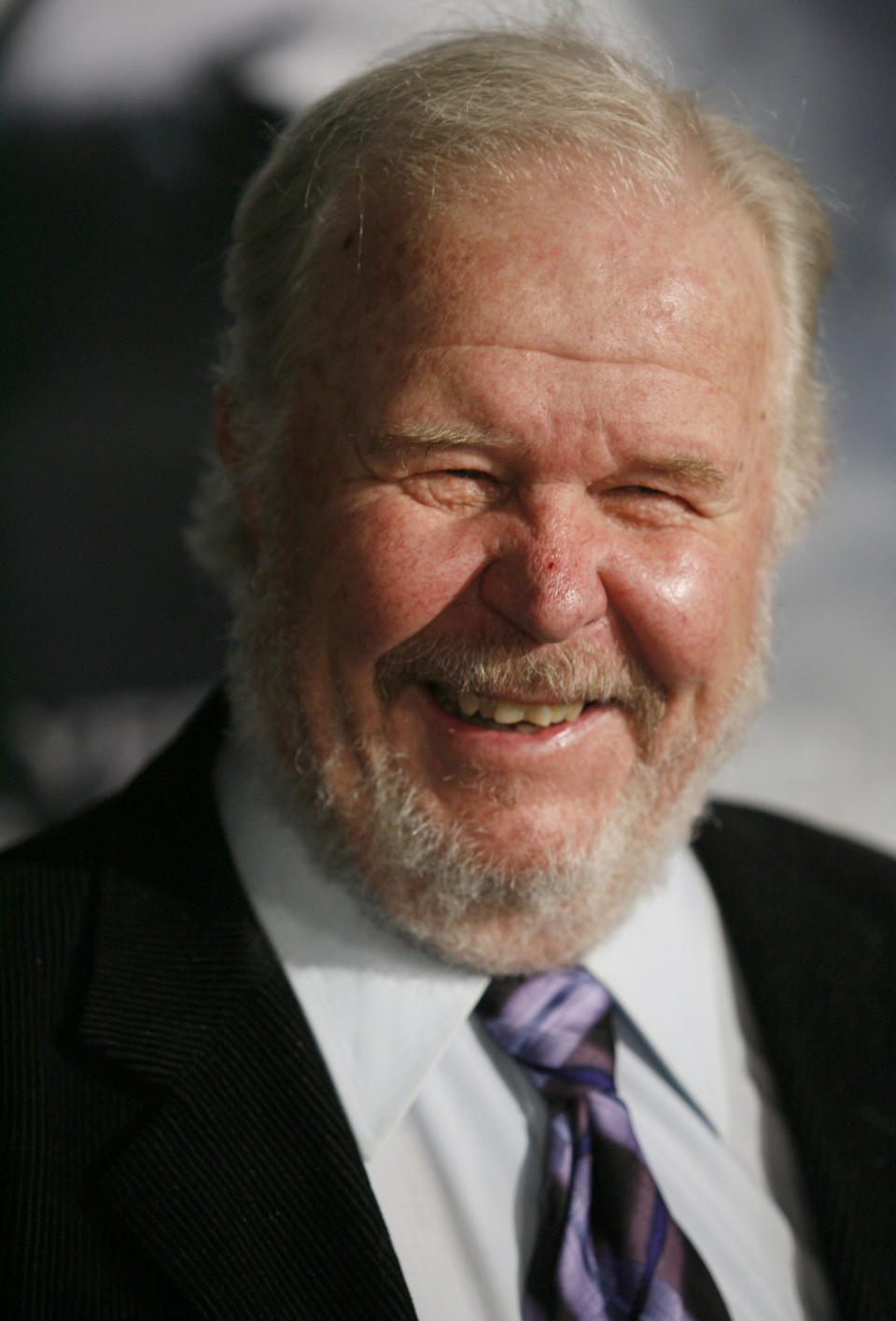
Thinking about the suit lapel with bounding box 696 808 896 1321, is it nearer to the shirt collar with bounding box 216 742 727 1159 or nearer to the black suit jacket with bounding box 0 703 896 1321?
the black suit jacket with bounding box 0 703 896 1321

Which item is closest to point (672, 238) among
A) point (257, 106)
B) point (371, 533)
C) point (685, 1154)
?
point (371, 533)

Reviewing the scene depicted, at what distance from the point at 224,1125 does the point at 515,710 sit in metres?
0.65

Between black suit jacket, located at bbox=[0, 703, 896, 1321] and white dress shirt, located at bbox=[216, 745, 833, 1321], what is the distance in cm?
6

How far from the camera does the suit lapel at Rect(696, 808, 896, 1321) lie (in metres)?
1.60

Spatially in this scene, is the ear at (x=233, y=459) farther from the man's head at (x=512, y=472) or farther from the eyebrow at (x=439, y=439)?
the eyebrow at (x=439, y=439)

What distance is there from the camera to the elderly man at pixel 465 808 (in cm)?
139

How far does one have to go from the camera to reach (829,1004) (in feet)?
6.06

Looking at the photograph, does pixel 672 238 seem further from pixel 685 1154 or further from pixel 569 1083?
pixel 685 1154

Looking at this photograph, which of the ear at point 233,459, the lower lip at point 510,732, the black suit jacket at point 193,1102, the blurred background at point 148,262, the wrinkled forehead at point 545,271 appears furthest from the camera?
the blurred background at point 148,262

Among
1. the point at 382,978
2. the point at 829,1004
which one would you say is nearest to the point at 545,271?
the point at 382,978

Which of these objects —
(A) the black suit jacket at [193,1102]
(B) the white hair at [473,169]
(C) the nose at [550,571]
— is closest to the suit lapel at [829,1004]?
(A) the black suit jacket at [193,1102]

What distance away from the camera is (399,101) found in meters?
1.58

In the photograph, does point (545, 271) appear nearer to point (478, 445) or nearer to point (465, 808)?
point (478, 445)

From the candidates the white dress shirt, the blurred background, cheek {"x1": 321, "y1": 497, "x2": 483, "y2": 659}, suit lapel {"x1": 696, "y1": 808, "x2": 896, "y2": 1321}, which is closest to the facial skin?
cheek {"x1": 321, "y1": 497, "x2": 483, "y2": 659}
